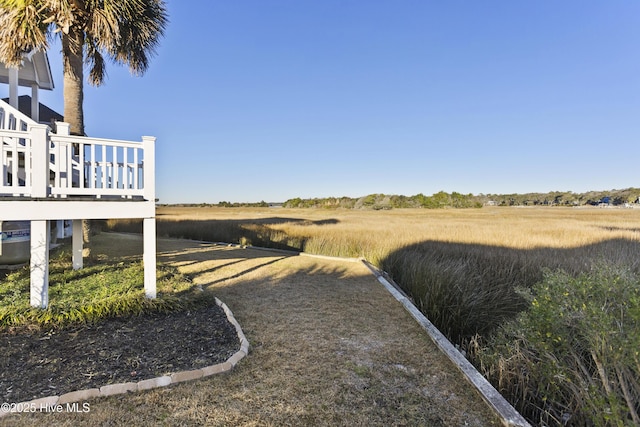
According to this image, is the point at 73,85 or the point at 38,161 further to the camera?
the point at 73,85

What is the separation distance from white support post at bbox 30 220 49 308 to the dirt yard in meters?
2.22

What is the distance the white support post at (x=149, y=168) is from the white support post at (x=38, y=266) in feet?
4.05

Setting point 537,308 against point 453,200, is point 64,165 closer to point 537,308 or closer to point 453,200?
point 537,308

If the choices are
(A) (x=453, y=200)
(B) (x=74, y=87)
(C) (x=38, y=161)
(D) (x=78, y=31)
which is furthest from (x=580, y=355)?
(A) (x=453, y=200)

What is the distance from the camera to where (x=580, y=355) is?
287cm

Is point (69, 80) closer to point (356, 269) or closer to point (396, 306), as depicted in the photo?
point (356, 269)

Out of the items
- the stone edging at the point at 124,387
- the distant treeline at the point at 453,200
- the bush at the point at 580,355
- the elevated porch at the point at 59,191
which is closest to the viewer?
the bush at the point at 580,355

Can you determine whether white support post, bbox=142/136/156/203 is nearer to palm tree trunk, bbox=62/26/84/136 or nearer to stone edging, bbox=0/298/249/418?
stone edging, bbox=0/298/249/418

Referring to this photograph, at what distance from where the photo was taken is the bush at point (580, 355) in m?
2.21

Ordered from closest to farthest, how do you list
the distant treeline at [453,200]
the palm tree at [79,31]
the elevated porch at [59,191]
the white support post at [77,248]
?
1. the elevated porch at [59,191]
2. the white support post at [77,248]
3. the palm tree at [79,31]
4. the distant treeline at [453,200]

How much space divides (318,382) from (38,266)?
3.82 m

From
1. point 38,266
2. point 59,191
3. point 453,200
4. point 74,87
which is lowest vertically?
point 38,266

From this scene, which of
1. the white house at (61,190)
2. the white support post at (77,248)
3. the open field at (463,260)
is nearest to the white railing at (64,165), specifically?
the white house at (61,190)

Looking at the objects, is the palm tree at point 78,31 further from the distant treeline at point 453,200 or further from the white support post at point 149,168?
the distant treeline at point 453,200
